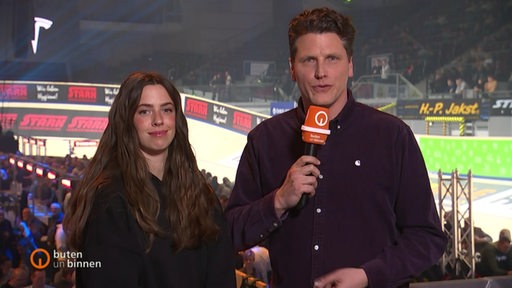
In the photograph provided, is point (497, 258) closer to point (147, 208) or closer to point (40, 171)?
point (40, 171)

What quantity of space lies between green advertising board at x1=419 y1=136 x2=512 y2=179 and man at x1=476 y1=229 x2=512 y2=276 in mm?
605

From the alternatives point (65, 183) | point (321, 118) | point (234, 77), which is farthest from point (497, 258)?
point (321, 118)

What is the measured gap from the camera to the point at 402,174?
4.50ft

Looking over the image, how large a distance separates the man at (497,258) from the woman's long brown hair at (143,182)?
17.7 feet

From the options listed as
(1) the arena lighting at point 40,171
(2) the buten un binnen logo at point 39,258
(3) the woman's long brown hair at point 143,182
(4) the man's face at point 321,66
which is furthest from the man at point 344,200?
(1) the arena lighting at point 40,171

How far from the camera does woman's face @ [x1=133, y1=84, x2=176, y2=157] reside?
1.43m

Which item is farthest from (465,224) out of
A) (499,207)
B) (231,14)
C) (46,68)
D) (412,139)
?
(412,139)

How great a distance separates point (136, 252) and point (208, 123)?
16.4 feet

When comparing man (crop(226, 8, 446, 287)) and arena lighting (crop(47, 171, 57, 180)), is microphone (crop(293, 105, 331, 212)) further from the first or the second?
arena lighting (crop(47, 171, 57, 180))

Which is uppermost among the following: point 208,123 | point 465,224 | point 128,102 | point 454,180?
point 128,102

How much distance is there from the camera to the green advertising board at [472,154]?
20.8ft

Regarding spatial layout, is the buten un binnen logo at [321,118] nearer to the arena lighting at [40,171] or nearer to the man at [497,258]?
the arena lighting at [40,171]

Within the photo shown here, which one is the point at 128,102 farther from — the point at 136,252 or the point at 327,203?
the point at 327,203

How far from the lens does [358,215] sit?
1.38 metres
